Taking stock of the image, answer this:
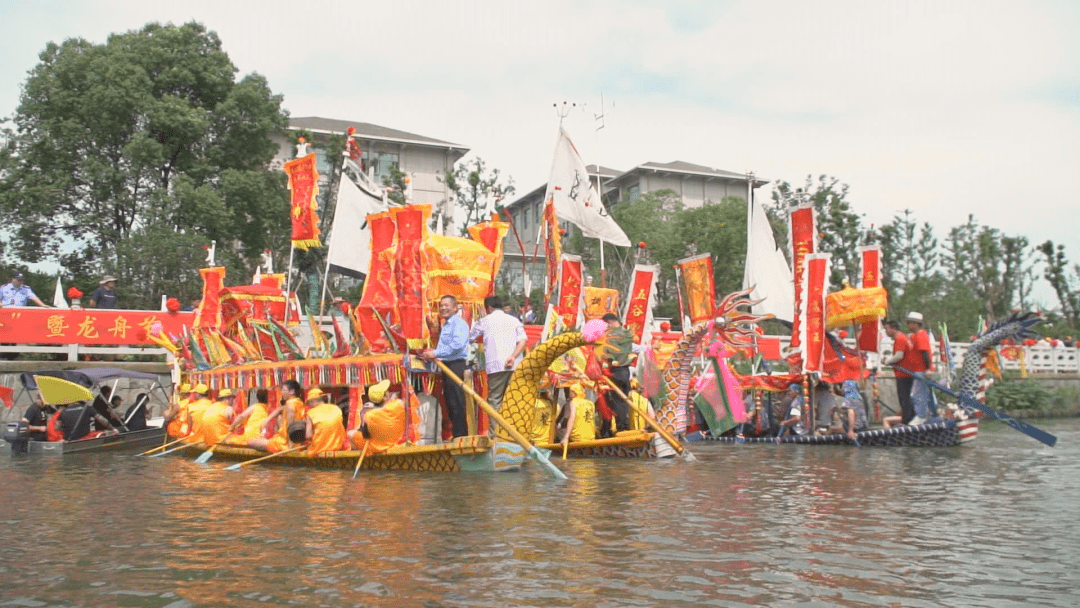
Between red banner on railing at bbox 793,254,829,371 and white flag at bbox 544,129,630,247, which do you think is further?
white flag at bbox 544,129,630,247

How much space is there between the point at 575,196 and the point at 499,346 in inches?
343

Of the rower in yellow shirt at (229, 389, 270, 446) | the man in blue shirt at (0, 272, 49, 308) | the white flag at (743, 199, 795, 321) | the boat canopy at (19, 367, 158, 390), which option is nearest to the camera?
the rower in yellow shirt at (229, 389, 270, 446)

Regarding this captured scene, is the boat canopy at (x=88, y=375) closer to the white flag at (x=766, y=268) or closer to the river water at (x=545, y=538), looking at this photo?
the river water at (x=545, y=538)

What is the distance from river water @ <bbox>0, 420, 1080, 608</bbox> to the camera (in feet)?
16.3

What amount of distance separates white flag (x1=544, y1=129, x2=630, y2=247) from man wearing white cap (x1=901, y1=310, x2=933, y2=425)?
6.27 metres

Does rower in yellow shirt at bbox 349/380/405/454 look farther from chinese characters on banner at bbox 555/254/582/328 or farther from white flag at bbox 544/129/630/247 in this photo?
white flag at bbox 544/129/630/247

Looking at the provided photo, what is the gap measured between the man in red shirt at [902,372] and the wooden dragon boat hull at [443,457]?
6444 mm

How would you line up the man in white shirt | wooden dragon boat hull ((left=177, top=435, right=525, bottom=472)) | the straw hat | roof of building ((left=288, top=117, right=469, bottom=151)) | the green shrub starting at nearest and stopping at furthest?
wooden dragon boat hull ((left=177, top=435, right=525, bottom=472))
the straw hat
the man in white shirt
the green shrub
roof of building ((left=288, top=117, right=469, bottom=151))

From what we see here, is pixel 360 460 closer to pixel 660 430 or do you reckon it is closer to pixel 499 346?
pixel 499 346

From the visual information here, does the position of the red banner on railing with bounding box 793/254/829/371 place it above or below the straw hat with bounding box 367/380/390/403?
above

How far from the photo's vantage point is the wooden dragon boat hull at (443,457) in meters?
9.91

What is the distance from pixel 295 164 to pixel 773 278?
12221 millimetres

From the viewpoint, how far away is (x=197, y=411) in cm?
1345

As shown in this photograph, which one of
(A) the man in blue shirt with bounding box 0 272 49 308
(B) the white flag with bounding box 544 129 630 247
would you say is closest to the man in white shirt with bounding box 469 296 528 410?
(B) the white flag with bounding box 544 129 630 247
